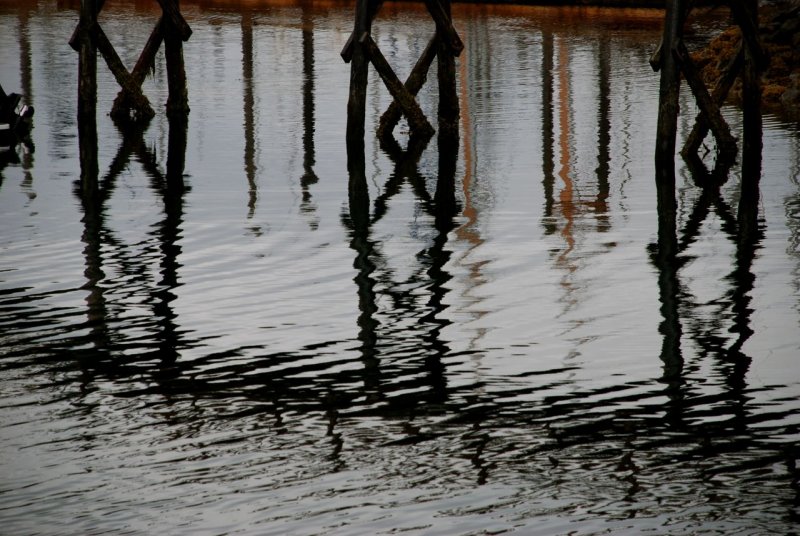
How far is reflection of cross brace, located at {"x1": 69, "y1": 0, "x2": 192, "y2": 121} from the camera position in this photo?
682 inches

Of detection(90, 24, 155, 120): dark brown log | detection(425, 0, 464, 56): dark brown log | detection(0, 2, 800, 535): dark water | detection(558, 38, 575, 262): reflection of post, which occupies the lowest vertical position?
detection(0, 2, 800, 535): dark water

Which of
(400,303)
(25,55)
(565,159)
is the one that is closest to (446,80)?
(565,159)

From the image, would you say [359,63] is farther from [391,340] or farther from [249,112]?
[391,340]

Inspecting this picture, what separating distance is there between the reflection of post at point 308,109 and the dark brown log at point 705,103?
408 cm

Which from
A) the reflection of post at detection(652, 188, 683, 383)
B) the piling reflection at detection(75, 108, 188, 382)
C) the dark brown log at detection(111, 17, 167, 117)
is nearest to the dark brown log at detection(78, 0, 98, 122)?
the piling reflection at detection(75, 108, 188, 382)

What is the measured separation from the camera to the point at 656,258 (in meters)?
11.3

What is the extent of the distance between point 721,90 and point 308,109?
7181mm

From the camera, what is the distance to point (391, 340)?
8828mm

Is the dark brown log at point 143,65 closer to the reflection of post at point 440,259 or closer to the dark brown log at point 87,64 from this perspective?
the dark brown log at point 87,64

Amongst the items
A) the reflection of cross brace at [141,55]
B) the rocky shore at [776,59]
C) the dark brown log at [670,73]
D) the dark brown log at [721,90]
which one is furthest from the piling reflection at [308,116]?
the rocky shore at [776,59]

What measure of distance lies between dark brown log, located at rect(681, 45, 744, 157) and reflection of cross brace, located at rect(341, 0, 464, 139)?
114 inches

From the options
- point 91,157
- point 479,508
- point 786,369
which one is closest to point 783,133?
point 91,157

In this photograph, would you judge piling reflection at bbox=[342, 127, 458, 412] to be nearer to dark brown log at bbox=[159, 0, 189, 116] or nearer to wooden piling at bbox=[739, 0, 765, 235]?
wooden piling at bbox=[739, 0, 765, 235]

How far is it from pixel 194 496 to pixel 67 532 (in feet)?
2.00
